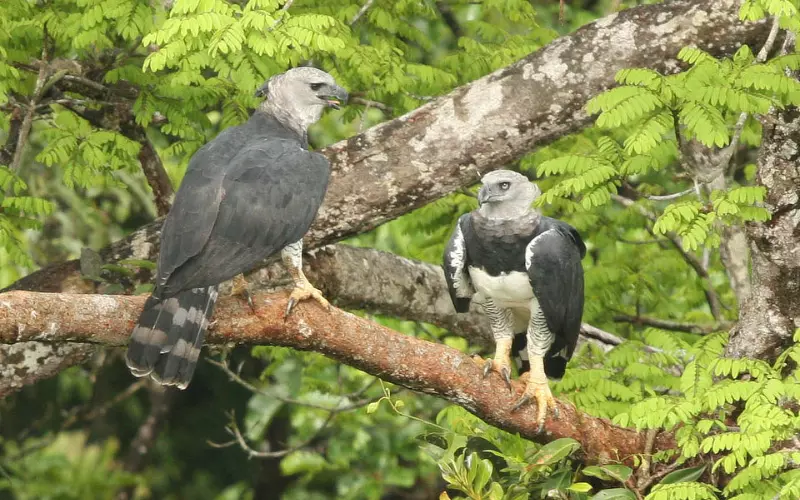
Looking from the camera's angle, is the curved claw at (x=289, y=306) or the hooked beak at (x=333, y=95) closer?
the curved claw at (x=289, y=306)

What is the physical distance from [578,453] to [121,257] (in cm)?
248

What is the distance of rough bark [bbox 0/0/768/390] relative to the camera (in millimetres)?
5520

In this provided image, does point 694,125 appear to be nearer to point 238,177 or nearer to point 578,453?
point 578,453

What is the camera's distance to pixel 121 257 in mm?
5805

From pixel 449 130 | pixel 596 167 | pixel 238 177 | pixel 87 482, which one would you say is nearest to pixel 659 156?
pixel 596 167

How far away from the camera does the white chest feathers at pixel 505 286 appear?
5.07m

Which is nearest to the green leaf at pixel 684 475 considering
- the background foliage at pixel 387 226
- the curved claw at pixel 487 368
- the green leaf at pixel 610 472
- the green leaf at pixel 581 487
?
the background foliage at pixel 387 226

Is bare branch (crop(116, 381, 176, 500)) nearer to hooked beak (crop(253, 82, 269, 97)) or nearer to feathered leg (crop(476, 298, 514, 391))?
feathered leg (crop(476, 298, 514, 391))

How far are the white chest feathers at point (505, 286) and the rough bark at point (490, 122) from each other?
71 centimetres

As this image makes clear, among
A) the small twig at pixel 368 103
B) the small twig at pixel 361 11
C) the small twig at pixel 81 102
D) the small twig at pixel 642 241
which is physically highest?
the small twig at pixel 361 11

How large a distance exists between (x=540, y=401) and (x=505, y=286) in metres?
0.56

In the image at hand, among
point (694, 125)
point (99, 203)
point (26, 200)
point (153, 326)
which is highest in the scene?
point (694, 125)

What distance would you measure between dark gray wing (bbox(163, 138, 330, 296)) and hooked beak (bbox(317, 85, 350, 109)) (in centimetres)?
57

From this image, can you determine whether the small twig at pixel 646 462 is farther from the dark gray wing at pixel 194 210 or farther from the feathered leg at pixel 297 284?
the dark gray wing at pixel 194 210
